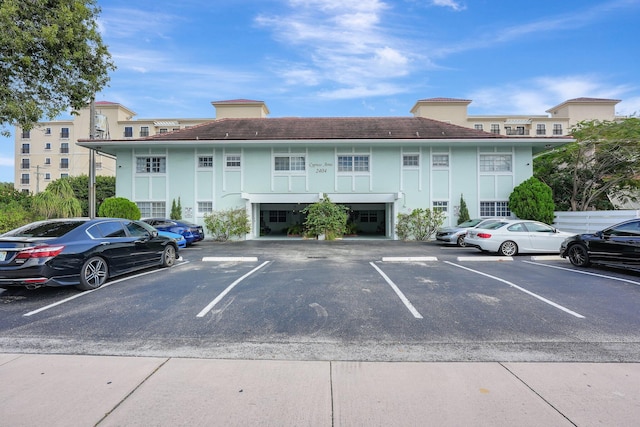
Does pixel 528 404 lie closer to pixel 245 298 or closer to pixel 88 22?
pixel 245 298

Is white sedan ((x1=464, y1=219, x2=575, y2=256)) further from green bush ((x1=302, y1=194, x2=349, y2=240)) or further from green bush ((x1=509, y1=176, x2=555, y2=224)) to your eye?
green bush ((x1=302, y1=194, x2=349, y2=240))

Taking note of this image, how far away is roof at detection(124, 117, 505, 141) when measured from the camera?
20562 mm

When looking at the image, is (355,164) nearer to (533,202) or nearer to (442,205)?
(442,205)

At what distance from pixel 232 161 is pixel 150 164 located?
5073 millimetres

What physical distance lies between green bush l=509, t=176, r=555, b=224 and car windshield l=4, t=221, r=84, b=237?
19.9 m

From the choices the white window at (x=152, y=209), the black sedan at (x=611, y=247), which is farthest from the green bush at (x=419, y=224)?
the white window at (x=152, y=209)

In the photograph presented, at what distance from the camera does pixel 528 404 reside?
9.60 feet

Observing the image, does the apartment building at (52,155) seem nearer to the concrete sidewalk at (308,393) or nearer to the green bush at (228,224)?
the green bush at (228,224)

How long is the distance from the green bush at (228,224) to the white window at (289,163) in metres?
3.40

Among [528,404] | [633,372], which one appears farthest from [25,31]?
[633,372]

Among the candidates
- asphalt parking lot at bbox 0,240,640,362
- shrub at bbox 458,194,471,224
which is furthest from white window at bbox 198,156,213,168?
shrub at bbox 458,194,471,224

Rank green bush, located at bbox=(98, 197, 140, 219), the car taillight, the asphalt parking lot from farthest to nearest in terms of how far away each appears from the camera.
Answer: green bush, located at bbox=(98, 197, 140, 219) < the car taillight < the asphalt parking lot

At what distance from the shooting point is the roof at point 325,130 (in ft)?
67.5

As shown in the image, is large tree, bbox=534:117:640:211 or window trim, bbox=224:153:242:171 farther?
window trim, bbox=224:153:242:171
